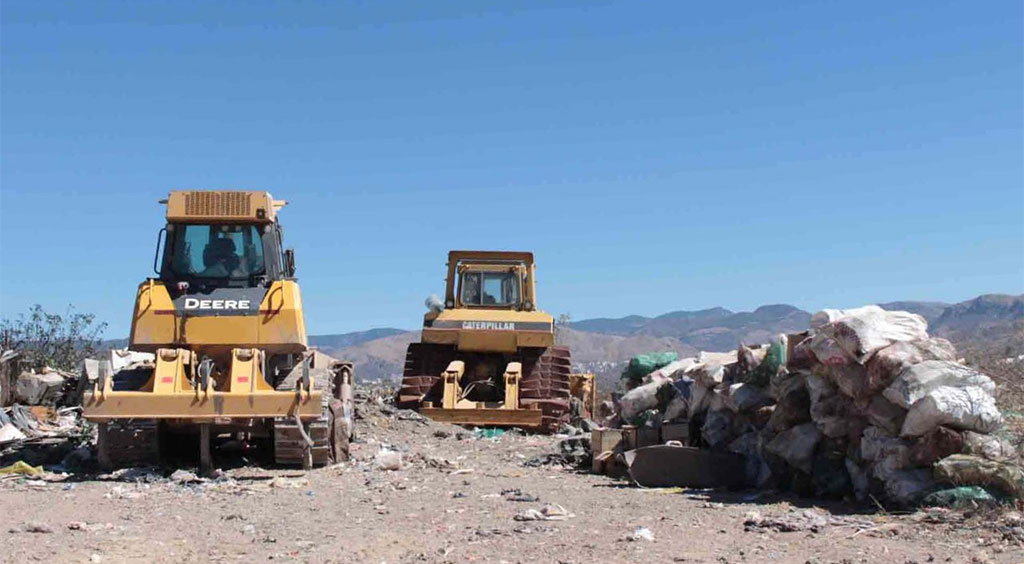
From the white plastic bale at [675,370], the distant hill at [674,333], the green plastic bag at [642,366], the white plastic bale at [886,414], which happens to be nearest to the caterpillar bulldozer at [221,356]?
the white plastic bale at [675,370]

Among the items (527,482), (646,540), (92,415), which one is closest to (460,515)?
(646,540)

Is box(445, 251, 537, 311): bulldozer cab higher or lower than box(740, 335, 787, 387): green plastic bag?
higher

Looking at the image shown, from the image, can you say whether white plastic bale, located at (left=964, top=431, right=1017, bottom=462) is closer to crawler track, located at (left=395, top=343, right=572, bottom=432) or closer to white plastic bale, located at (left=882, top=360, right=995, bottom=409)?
white plastic bale, located at (left=882, top=360, right=995, bottom=409)

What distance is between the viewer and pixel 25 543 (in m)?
7.89

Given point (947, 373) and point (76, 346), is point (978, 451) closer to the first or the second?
point (947, 373)

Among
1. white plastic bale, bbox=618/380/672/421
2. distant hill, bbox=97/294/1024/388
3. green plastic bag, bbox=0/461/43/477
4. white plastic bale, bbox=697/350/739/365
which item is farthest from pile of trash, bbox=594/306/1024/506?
distant hill, bbox=97/294/1024/388

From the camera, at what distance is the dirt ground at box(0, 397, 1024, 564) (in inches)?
297

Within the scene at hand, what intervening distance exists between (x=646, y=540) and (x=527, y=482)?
3800 mm

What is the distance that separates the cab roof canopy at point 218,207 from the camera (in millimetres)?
13023

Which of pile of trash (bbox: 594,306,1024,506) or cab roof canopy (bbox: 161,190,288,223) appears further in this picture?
cab roof canopy (bbox: 161,190,288,223)

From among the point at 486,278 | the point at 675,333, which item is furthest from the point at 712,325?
the point at 486,278

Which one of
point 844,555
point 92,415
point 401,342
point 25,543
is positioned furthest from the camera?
point 401,342

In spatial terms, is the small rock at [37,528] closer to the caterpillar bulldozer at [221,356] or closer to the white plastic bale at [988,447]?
the caterpillar bulldozer at [221,356]

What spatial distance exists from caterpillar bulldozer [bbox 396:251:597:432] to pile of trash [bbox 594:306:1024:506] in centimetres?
553
